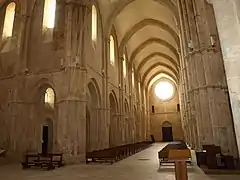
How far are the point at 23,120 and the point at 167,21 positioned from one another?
17.5 m

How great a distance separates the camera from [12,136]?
14.1 metres

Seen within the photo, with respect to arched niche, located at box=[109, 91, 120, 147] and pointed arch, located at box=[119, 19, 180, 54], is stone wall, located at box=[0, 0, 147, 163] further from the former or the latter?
pointed arch, located at box=[119, 19, 180, 54]

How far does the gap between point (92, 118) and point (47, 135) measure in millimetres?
5686

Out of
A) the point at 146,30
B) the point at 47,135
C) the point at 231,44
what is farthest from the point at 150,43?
the point at 231,44

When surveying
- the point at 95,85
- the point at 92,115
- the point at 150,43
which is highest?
the point at 150,43

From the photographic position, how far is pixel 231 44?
3797 mm

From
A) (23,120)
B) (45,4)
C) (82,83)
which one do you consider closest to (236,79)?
(82,83)

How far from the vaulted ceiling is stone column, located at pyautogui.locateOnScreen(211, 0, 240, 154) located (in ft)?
47.8

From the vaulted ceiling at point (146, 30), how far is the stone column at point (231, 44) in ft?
47.8

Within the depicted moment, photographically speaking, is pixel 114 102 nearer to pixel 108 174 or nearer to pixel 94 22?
pixel 94 22

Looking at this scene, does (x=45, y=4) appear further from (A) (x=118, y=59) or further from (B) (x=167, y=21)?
(B) (x=167, y=21)

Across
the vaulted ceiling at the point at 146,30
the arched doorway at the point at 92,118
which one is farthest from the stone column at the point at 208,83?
the arched doorway at the point at 92,118

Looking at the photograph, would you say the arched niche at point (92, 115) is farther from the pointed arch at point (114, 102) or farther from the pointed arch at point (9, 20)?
the pointed arch at point (9, 20)

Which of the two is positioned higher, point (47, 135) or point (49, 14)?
point (49, 14)
